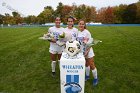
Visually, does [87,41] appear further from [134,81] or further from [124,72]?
[124,72]

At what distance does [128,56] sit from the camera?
1213cm

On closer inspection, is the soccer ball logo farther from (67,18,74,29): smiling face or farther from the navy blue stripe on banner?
(67,18,74,29): smiling face

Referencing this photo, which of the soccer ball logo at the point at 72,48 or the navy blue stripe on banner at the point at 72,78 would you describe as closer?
the navy blue stripe on banner at the point at 72,78

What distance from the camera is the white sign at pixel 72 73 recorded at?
550 centimetres

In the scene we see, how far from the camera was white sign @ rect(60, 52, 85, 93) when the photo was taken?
5496 millimetres

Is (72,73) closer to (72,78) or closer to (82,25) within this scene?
(72,78)

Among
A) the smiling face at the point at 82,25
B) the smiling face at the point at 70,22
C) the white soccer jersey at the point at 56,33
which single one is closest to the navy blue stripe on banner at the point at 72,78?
the smiling face at the point at 82,25

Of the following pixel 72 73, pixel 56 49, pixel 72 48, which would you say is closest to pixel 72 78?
pixel 72 73

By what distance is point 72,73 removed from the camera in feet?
18.1

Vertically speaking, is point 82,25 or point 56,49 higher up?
point 82,25

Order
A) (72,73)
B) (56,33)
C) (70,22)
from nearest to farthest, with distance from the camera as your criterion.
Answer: (72,73) < (70,22) < (56,33)

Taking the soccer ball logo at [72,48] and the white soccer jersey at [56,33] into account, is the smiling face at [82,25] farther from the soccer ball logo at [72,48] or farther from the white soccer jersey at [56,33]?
the soccer ball logo at [72,48]

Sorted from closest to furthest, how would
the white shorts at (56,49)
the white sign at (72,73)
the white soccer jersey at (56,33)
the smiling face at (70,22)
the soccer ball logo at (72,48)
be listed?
1. the white sign at (72,73)
2. the soccer ball logo at (72,48)
3. the smiling face at (70,22)
4. the white soccer jersey at (56,33)
5. the white shorts at (56,49)

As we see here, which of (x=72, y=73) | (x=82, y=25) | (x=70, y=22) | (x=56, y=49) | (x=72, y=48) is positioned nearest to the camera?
(x=72, y=73)
